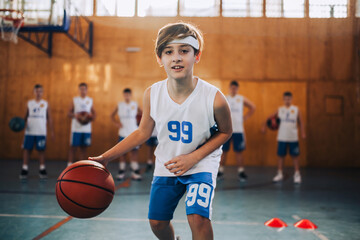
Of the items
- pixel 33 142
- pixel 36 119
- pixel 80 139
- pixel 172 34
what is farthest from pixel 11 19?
pixel 172 34

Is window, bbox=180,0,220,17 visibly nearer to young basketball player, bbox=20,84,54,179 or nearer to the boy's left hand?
young basketball player, bbox=20,84,54,179

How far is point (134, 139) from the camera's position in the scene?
2205 mm

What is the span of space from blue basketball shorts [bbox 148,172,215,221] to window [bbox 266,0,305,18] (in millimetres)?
9409

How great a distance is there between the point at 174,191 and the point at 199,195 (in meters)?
0.23

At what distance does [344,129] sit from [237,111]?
4914 millimetres

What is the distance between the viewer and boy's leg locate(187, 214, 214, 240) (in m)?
1.79

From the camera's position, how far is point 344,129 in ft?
33.1

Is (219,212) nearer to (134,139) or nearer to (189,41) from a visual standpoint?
(134,139)

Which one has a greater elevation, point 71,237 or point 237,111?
point 237,111

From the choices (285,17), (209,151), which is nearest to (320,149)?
(285,17)

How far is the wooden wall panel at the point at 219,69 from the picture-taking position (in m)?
10.1

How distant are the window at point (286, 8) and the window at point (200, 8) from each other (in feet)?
5.23

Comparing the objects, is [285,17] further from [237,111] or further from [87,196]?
[87,196]

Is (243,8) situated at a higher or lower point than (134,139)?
higher
